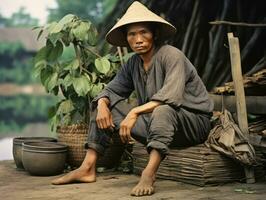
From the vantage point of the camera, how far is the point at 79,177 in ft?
8.76

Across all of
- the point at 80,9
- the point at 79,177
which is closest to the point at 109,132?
the point at 79,177

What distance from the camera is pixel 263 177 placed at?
2.79m

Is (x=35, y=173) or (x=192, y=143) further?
(x=35, y=173)

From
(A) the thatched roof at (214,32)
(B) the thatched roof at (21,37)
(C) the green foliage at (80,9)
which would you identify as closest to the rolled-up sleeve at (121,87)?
(A) the thatched roof at (214,32)

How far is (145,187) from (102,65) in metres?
1.18

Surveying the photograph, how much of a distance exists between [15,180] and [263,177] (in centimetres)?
139

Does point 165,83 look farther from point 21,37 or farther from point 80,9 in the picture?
point 21,37

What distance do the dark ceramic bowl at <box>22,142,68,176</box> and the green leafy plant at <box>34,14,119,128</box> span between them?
1.31 feet

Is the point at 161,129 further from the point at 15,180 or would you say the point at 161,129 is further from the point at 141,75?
the point at 15,180

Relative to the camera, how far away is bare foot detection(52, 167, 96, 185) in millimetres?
2643

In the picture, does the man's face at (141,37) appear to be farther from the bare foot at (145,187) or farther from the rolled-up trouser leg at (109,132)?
the bare foot at (145,187)

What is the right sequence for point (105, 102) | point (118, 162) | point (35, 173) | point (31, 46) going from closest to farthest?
point (105, 102) → point (35, 173) → point (118, 162) → point (31, 46)

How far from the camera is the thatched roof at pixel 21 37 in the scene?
51.7 ft

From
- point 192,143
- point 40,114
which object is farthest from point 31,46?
point 192,143
